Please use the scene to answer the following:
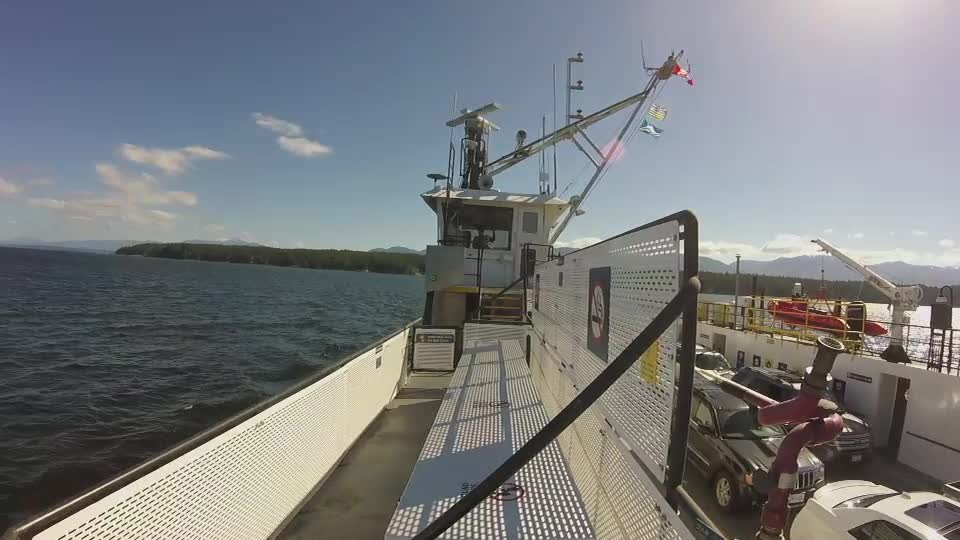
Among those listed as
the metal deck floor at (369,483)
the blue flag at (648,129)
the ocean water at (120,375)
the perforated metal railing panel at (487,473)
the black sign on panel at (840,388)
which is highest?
the blue flag at (648,129)

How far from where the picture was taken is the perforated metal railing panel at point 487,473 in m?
2.95

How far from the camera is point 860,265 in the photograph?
1384 cm

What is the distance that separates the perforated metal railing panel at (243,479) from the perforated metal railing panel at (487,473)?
53.5 inches

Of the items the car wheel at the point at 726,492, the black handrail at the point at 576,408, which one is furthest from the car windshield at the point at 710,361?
the black handrail at the point at 576,408

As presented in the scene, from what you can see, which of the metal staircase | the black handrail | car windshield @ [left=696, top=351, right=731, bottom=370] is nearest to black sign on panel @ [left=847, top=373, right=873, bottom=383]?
car windshield @ [left=696, top=351, right=731, bottom=370]

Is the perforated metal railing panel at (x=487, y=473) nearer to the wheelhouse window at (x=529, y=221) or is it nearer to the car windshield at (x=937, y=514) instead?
the car windshield at (x=937, y=514)

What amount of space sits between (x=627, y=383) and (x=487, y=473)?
162cm

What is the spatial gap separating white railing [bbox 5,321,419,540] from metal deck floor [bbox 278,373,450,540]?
15cm

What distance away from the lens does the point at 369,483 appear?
18.0 feet

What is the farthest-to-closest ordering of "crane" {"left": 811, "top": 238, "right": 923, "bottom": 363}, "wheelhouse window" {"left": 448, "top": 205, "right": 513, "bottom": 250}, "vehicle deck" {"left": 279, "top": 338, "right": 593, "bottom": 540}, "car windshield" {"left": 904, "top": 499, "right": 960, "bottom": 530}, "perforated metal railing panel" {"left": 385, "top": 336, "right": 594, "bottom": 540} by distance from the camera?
"wheelhouse window" {"left": 448, "top": 205, "right": 513, "bottom": 250} < "crane" {"left": 811, "top": 238, "right": 923, "bottom": 363} < "car windshield" {"left": 904, "top": 499, "right": 960, "bottom": 530} < "vehicle deck" {"left": 279, "top": 338, "right": 593, "bottom": 540} < "perforated metal railing panel" {"left": 385, "top": 336, "right": 594, "bottom": 540}

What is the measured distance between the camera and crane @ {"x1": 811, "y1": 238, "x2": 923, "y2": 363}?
9.80m

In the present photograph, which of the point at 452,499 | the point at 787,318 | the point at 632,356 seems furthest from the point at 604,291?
the point at 787,318

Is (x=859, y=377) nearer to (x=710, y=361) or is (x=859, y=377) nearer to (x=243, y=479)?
(x=710, y=361)

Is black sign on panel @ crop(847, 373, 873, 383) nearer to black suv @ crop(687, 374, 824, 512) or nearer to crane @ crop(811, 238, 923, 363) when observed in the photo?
crane @ crop(811, 238, 923, 363)
